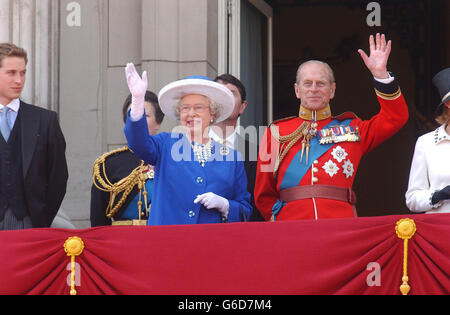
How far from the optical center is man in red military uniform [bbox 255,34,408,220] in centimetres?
596

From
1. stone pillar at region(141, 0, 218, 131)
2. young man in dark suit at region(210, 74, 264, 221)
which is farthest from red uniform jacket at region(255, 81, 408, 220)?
stone pillar at region(141, 0, 218, 131)

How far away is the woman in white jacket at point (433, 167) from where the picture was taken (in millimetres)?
→ 5770

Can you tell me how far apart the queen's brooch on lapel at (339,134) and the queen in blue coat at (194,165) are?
1.65ft

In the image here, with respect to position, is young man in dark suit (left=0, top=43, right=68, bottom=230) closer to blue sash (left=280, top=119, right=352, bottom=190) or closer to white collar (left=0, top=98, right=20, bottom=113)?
white collar (left=0, top=98, right=20, bottom=113)

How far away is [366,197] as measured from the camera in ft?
42.2

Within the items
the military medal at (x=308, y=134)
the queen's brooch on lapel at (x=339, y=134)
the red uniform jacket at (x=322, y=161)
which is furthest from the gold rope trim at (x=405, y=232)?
the military medal at (x=308, y=134)

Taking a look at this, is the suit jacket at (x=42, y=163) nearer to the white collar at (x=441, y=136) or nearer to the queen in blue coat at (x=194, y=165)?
the queen in blue coat at (x=194, y=165)

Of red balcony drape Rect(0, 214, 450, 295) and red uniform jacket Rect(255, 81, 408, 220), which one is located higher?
red uniform jacket Rect(255, 81, 408, 220)

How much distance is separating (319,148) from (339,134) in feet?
0.45

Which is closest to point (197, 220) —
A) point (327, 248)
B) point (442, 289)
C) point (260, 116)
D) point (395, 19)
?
point (327, 248)

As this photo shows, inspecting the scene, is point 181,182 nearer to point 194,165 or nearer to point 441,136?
point 194,165

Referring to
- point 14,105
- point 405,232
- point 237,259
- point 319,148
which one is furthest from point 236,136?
point 405,232

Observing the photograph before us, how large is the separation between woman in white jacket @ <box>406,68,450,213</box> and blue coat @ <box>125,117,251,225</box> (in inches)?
36.9

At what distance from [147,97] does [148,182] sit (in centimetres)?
54
